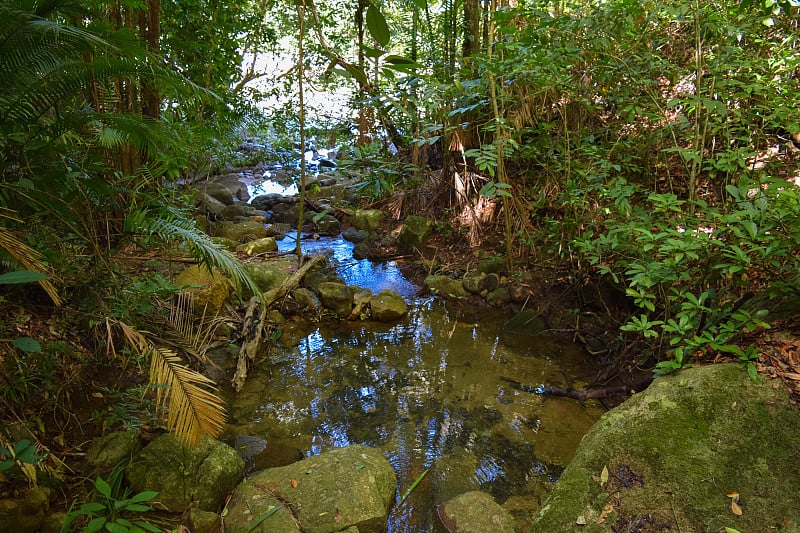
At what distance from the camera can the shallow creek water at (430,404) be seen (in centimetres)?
305

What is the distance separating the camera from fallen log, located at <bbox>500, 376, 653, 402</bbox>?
3.59 metres

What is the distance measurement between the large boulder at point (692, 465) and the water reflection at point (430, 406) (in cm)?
71

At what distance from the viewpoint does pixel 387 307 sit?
16.9 feet

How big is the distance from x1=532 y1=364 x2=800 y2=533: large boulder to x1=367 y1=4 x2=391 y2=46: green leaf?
2.16 metres

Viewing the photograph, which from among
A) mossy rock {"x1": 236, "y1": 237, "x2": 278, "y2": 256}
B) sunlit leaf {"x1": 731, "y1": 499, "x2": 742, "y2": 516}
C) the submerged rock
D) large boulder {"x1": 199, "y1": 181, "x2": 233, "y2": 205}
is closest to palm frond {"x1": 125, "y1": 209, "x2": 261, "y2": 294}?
sunlit leaf {"x1": 731, "y1": 499, "x2": 742, "y2": 516}

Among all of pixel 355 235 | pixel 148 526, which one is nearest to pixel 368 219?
pixel 355 235

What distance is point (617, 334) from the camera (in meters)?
4.16

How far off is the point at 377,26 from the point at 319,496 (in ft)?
8.18

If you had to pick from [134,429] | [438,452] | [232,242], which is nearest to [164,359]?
[134,429]

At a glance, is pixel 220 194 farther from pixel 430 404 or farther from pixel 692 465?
pixel 692 465

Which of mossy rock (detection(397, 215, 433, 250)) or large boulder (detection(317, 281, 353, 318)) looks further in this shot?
mossy rock (detection(397, 215, 433, 250))

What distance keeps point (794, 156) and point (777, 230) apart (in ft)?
8.30

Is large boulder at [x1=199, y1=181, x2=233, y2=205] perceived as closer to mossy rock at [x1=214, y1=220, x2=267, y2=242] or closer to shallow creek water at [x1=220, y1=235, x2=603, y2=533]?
mossy rock at [x1=214, y1=220, x2=267, y2=242]

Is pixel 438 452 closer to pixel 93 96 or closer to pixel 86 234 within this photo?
pixel 86 234
